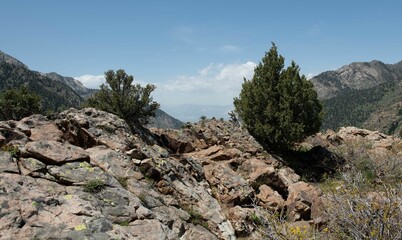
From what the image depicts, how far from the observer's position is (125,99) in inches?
1251

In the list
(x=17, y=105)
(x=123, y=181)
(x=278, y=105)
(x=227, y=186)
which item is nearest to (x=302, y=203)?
(x=227, y=186)

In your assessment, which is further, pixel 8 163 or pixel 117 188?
pixel 117 188

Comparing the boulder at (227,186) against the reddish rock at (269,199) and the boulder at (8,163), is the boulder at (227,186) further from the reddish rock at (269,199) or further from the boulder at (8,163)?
the boulder at (8,163)

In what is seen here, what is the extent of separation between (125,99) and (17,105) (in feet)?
83.6

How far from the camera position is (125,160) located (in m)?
15.5

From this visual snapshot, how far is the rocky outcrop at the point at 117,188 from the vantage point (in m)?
10.2

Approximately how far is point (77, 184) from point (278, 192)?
12330 mm

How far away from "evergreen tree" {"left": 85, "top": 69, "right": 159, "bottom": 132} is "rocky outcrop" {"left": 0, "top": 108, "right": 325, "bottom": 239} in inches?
417

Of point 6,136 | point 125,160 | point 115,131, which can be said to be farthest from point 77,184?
point 115,131

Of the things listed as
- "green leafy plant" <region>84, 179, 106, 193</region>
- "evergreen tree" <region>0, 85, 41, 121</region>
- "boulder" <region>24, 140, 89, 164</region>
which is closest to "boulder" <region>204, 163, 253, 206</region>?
"green leafy plant" <region>84, 179, 106, 193</region>

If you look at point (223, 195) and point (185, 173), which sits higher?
point (185, 173)

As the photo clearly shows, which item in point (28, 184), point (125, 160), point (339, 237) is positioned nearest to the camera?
point (339, 237)

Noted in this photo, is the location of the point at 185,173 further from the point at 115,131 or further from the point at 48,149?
the point at 48,149

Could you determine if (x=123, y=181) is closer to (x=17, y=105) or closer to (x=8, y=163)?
(x=8, y=163)
